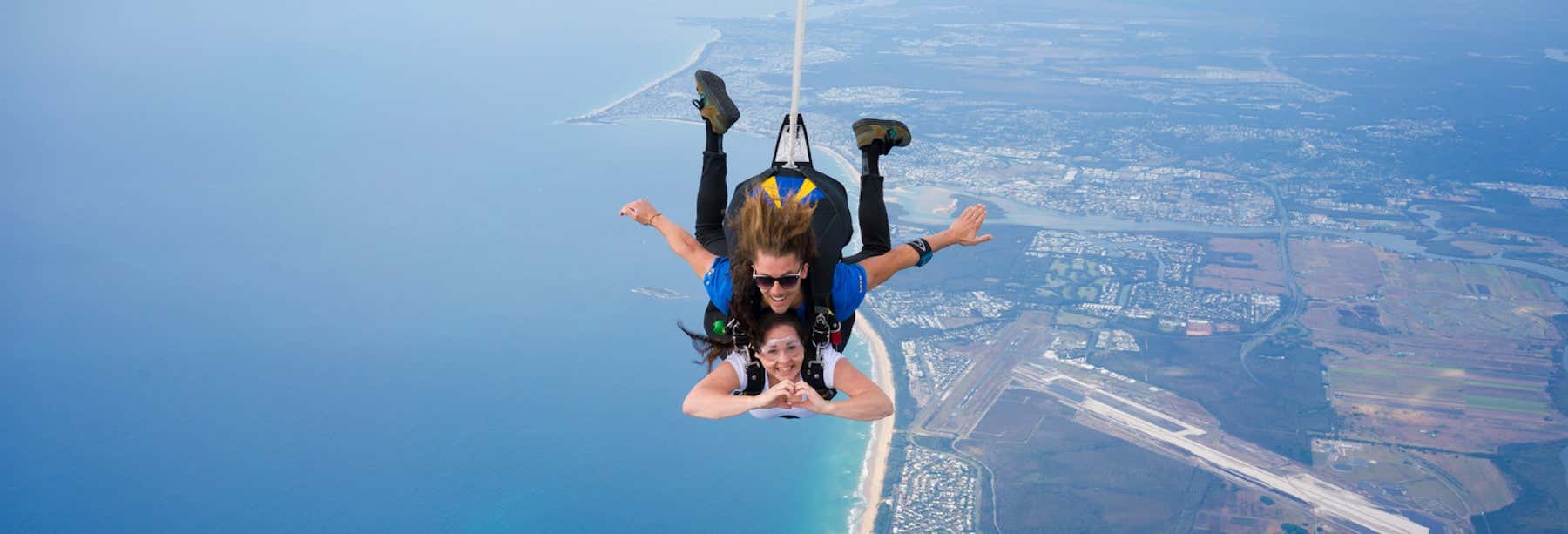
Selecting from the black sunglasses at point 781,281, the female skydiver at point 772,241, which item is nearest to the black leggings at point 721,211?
the female skydiver at point 772,241

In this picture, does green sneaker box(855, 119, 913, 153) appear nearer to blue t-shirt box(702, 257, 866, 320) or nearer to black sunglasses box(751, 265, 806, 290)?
blue t-shirt box(702, 257, 866, 320)

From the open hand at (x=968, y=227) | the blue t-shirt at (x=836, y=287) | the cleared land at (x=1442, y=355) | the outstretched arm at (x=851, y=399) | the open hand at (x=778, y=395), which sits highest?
the open hand at (x=968, y=227)

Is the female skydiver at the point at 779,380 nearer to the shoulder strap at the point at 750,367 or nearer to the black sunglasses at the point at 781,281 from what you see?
the shoulder strap at the point at 750,367

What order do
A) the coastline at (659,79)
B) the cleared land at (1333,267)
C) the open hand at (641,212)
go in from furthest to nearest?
the coastline at (659,79)
the cleared land at (1333,267)
the open hand at (641,212)

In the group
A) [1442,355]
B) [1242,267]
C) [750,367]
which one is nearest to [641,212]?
[750,367]

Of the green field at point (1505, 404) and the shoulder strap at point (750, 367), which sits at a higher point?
the shoulder strap at point (750, 367)

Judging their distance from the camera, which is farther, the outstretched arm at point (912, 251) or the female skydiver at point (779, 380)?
the outstretched arm at point (912, 251)

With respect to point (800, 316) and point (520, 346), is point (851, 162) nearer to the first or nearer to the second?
point (520, 346)
